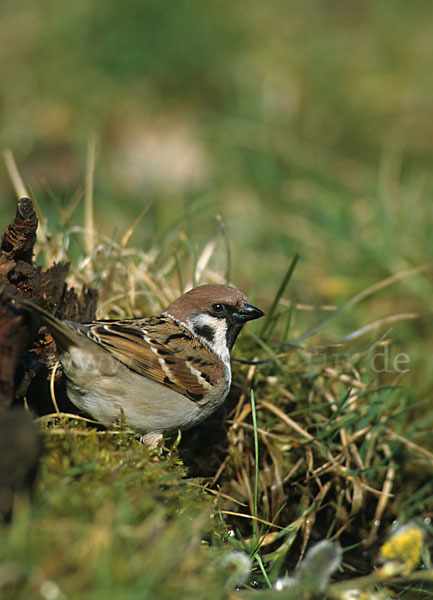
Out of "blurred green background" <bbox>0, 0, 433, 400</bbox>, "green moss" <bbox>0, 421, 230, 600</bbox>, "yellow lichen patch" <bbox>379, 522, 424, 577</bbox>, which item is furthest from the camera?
"blurred green background" <bbox>0, 0, 433, 400</bbox>

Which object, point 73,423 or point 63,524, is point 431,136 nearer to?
point 73,423

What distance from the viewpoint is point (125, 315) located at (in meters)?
3.83

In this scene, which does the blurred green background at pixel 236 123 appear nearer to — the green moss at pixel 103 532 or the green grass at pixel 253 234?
the green grass at pixel 253 234

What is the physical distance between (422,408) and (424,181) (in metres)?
2.96

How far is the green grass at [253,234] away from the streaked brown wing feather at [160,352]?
0.31 metres

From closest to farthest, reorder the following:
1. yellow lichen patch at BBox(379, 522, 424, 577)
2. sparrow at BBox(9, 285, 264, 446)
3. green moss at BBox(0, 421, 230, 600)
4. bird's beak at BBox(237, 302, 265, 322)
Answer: green moss at BBox(0, 421, 230, 600) < yellow lichen patch at BBox(379, 522, 424, 577) < sparrow at BBox(9, 285, 264, 446) < bird's beak at BBox(237, 302, 265, 322)

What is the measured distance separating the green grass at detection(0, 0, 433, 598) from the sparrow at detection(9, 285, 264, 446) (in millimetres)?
200

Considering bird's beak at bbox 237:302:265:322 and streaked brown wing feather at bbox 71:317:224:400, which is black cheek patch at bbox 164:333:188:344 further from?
bird's beak at bbox 237:302:265:322

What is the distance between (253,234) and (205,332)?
3078mm

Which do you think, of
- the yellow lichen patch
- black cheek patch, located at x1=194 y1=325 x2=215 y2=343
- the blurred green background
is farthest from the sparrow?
the blurred green background

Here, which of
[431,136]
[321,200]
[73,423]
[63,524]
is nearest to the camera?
[63,524]

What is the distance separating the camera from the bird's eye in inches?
133

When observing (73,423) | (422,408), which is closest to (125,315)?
(73,423)

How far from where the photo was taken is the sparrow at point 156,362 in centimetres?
284
